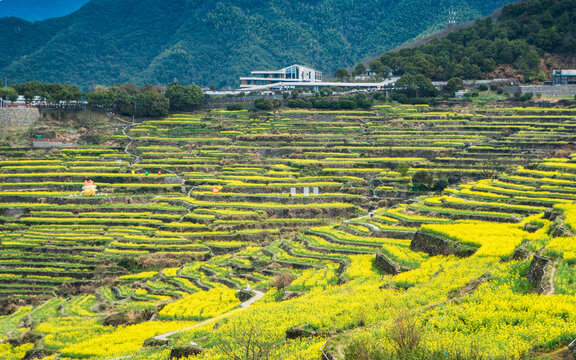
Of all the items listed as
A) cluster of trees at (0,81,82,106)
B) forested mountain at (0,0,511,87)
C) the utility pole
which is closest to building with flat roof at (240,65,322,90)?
cluster of trees at (0,81,82,106)

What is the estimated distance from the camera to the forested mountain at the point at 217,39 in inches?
5231

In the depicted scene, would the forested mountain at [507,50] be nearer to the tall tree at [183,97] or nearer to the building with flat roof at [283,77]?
the building with flat roof at [283,77]

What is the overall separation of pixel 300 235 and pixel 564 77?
4924 centimetres

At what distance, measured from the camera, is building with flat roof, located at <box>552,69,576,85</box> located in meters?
72.4

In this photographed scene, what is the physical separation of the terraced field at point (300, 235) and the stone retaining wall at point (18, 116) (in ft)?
26.5

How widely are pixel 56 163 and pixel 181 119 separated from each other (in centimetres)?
1792

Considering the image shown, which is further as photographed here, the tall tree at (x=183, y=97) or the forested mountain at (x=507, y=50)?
the forested mountain at (x=507, y=50)

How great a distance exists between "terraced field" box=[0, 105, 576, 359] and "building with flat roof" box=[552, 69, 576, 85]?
13964 millimetres

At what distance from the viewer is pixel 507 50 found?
262 feet

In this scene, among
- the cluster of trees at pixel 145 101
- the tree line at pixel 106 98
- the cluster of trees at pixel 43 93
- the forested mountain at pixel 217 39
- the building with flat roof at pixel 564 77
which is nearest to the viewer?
the cluster of trees at pixel 43 93

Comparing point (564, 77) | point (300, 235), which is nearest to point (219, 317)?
point (300, 235)

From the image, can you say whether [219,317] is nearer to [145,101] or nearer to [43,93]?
[145,101]

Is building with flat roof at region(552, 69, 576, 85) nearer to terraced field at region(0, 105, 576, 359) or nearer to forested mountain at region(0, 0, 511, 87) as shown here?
terraced field at region(0, 105, 576, 359)

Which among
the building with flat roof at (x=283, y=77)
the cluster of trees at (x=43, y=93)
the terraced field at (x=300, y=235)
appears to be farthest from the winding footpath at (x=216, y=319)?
the building with flat roof at (x=283, y=77)
